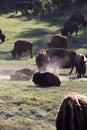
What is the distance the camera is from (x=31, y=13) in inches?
2028

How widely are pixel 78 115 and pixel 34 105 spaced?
19.7 feet

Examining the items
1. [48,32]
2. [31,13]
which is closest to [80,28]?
[48,32]

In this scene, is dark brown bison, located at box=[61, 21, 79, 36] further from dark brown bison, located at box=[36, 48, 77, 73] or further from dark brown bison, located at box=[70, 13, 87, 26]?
dark brown bison, located at box=[36, 48, 77, 73]

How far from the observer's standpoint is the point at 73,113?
7371 millimetres

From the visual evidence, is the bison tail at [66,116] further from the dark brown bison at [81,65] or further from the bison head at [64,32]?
the bison head at [64,32]

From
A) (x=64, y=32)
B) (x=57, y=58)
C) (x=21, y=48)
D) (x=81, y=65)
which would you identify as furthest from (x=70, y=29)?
(x=81, y=65)

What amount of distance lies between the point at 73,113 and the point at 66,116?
0.40ft

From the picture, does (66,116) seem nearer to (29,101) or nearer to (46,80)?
(29,101)

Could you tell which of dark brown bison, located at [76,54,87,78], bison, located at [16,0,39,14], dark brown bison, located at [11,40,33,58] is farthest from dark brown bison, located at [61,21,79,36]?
dark brown bison, located at [76,54,87,78]

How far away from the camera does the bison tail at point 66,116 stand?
7281 mm

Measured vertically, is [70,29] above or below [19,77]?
below

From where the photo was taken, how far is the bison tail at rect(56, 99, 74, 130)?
7.28 metres

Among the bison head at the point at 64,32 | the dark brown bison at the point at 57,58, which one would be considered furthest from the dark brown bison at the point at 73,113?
the bison head at the point at 64,32

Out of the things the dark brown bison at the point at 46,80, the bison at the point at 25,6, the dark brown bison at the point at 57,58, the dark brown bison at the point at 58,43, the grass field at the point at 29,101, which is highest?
the grass field at the point at 29,101
